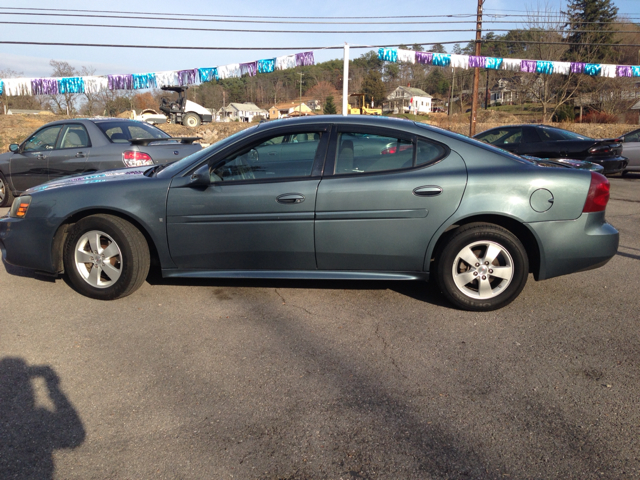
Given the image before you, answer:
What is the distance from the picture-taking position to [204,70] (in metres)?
19.3

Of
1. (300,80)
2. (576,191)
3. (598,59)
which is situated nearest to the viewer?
(576,191)

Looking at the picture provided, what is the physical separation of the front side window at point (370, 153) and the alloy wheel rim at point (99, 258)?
2.04 meters

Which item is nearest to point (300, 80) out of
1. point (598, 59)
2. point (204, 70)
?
point (598, 59)

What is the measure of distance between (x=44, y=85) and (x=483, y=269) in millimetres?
20012

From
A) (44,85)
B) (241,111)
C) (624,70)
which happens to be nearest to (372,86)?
(241,111)

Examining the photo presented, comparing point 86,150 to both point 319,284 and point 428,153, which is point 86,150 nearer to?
point 319,284

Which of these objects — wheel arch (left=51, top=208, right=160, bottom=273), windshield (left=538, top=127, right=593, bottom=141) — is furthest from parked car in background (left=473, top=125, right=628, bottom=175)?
wheel arch (left=51, top=208, right=160, bottom=273)

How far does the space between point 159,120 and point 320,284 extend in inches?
934

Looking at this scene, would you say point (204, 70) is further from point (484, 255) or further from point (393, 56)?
point (484, 255)

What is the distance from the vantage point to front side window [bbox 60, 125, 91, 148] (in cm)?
824

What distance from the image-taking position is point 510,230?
400 cm

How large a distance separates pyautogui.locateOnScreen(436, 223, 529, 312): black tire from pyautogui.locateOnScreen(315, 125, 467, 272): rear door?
0.66 feet

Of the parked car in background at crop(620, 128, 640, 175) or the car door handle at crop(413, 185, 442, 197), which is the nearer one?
the car door handle at crop(413, 185, 442, 197)

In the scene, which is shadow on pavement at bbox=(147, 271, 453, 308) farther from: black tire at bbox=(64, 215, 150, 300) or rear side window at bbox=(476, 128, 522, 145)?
rear side window at bbox=(476, 128, 522, 145)
